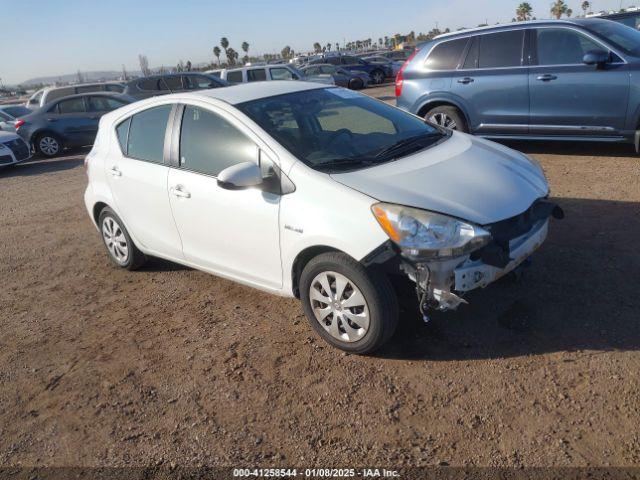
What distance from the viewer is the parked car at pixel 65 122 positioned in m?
13.7

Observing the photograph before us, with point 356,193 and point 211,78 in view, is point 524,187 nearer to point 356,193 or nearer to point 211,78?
point 356,193

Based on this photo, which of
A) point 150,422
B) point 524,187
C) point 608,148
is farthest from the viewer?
point 608,148

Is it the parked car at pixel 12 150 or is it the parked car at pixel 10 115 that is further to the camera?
the parked car at pixel 10 115

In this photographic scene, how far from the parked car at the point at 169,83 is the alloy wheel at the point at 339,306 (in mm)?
13989

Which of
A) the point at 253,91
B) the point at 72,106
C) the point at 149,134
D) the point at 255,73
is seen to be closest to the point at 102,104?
the point at 72,106

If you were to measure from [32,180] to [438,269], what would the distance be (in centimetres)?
1049

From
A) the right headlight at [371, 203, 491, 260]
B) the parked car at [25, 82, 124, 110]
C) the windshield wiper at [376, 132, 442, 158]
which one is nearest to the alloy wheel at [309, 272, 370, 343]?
the right headlight at [371, 203, 491, 260]

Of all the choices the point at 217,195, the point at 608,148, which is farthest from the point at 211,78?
the point at 217,195

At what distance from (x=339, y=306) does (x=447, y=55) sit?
Answer: 5977 mm

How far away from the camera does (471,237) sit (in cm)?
298

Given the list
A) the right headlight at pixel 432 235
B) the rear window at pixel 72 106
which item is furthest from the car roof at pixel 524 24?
the rear window at pixel 72 106

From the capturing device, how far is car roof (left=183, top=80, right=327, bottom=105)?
406 centimetres

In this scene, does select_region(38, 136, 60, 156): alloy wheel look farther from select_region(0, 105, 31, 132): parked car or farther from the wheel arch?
the wheel arch

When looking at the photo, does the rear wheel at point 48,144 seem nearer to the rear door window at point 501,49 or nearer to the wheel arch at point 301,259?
the rear door window at point 501,49
